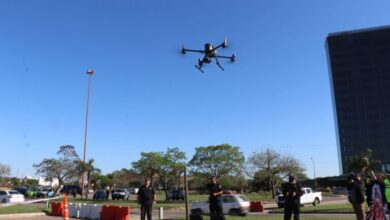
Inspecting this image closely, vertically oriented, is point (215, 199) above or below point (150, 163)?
below

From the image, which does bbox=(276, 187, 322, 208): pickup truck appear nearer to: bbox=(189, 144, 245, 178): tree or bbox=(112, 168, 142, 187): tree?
bbox=(189, 144, 245, 178): tree

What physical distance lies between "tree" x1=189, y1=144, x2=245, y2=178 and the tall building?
84.5 metres

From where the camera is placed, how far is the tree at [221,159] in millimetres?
76562

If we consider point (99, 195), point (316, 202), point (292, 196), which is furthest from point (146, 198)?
point (99, 195)

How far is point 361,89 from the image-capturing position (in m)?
148

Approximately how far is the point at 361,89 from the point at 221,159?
8799 centimetres

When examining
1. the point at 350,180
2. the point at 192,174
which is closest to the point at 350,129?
the point at 192,174

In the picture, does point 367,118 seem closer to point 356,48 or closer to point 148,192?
point 356,48

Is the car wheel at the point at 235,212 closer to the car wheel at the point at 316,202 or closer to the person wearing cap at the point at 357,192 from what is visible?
the person wearing cap at the point at 357,192

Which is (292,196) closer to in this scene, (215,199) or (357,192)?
(215,199)

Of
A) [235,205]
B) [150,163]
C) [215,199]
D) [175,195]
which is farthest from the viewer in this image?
[150,163]

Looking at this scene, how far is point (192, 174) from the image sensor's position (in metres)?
80.1

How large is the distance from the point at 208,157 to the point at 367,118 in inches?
3534

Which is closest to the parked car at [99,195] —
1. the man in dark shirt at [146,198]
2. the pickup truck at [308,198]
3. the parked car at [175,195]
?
the parked car at [175,195]
